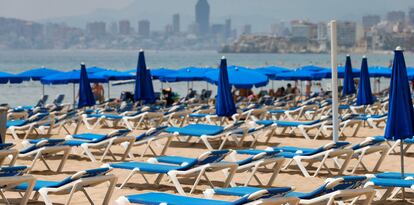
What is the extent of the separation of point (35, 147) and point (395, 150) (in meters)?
4.82

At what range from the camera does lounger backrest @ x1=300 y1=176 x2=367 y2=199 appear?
6.92 metres

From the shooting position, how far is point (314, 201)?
6848 mm

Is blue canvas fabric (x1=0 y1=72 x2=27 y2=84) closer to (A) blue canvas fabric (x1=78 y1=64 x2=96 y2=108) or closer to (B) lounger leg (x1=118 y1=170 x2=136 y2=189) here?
(A) blue canvas fabric (x1=78 y1=64 x2=96 y2=108)

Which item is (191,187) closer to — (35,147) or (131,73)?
(35,147)

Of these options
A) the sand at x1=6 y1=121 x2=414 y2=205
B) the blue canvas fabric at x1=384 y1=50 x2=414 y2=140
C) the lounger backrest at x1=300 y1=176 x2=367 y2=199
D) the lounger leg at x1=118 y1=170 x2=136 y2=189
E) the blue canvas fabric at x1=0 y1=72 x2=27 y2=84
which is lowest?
the sand at x1=6 y1=121 x2=414 y2=205

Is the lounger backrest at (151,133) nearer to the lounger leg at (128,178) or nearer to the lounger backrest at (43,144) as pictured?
the lounger backrest at (43,144)

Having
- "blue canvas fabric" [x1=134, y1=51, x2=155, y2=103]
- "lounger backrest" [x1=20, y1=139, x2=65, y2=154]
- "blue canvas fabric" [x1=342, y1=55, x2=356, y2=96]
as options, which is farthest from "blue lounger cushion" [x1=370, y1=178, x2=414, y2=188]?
"blue canvas fabric" [x1=342, y1=55, x2=356, y2=96]

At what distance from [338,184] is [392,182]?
2.53 ft

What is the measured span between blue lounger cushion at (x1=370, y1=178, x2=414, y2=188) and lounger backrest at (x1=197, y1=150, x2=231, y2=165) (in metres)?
1.53

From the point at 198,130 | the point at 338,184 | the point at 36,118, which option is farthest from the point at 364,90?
the point at 338,184

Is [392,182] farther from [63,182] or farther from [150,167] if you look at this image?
[63,182]

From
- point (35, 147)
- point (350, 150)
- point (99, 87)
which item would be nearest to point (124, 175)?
point (35, 147)

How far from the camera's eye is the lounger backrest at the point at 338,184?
22.7 ft

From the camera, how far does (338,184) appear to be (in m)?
7.09
